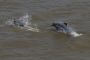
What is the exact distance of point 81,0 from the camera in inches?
961

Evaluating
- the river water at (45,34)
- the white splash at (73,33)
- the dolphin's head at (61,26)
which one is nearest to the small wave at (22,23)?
the river water at (45,34)

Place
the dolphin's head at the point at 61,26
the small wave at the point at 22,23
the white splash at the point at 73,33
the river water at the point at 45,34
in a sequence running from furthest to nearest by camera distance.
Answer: the small wave at the point at 22,23 → the dolphin's head at the point at 61,26 → the white splash at the point at 73,33 → the river water at the point at 45,34

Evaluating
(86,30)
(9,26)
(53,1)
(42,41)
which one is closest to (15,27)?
(9,26)

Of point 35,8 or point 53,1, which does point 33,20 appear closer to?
point 35,8

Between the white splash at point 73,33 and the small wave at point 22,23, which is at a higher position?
the small wave at point 22,23

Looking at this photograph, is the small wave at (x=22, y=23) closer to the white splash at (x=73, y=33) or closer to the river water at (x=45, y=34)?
the river water at (x=45, y=34)

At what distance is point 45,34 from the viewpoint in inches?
751

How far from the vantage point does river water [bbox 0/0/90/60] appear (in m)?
17.0

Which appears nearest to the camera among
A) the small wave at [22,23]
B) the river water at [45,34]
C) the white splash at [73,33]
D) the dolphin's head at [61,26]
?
the river water at [45,34]

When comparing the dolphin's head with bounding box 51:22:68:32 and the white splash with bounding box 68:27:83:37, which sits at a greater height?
the dolphin's head with bounding box 51:22:68:32

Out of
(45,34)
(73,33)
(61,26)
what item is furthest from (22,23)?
(73,33)

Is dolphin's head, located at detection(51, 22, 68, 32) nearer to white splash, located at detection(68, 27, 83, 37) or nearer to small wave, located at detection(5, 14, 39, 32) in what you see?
white splash, located at detection(68, 27, 83, 37)

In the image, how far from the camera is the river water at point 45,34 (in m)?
17.0

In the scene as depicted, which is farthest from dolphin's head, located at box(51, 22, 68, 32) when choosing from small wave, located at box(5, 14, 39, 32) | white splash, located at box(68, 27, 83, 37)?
small wave, located at box(5, 14, 39, 32)
